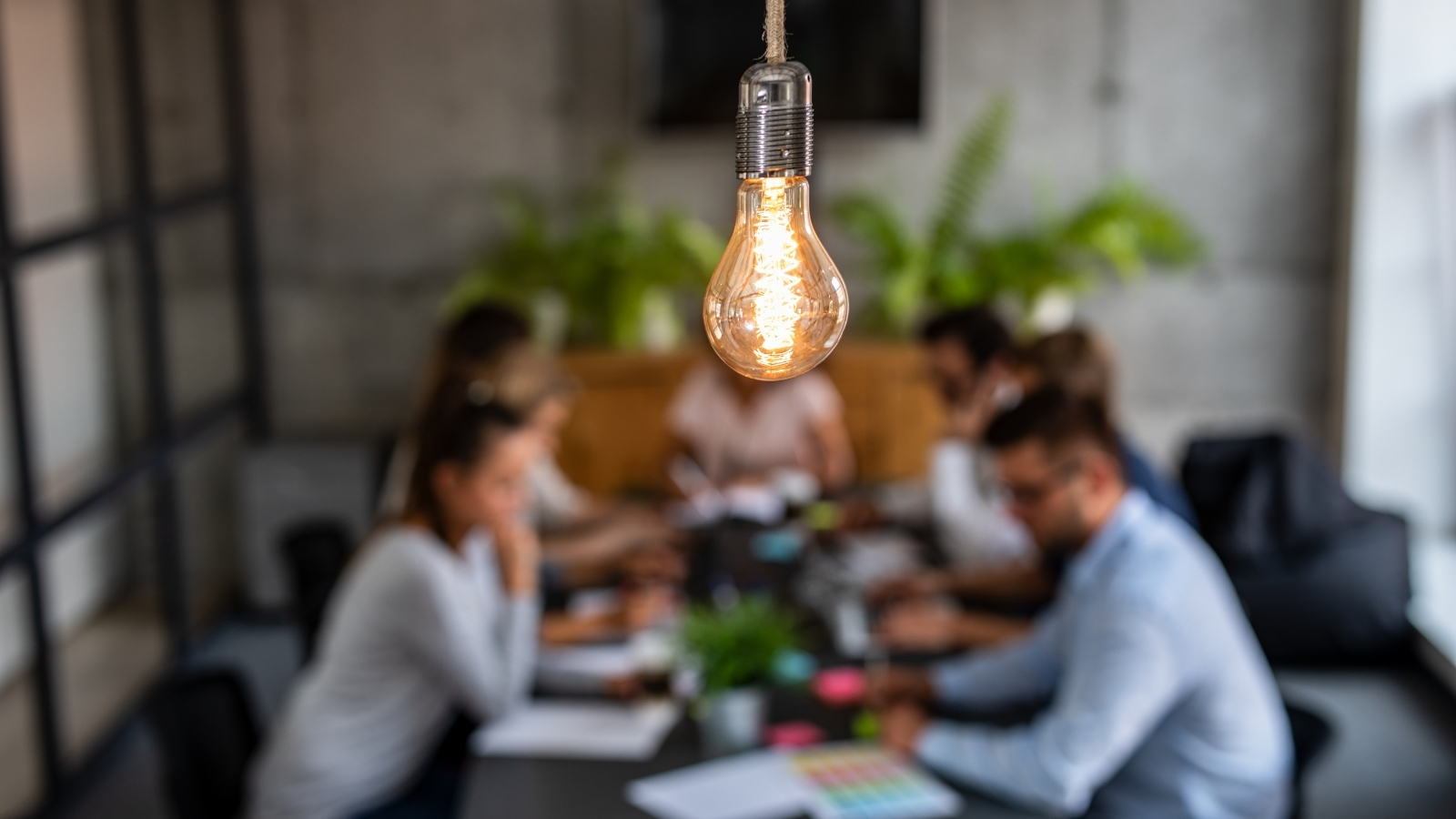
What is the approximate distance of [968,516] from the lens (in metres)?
4.25

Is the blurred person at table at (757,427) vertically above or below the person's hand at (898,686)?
above

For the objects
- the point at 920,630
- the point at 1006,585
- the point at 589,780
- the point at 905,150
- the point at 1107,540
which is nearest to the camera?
the point at 589,780

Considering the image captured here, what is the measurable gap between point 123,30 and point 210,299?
56.5 inches

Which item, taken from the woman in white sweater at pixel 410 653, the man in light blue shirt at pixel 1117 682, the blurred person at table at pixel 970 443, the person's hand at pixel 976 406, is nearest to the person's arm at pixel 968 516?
the blurred person at table at pixel 970 443

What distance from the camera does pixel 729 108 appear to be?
6.46 meters

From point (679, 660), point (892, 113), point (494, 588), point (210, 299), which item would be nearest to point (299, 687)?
point (494, 588)

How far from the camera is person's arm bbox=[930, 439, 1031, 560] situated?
4207 millimetres

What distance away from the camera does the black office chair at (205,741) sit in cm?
289

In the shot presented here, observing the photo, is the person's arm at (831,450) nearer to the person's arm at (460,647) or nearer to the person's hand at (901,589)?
the person's hand at (901,589)

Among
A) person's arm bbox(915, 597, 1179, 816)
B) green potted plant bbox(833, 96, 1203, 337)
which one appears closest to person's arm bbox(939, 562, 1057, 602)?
person's arm bbox(915, 597, 1179, 816)

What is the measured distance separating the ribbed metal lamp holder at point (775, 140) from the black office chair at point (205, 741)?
1.87 metres

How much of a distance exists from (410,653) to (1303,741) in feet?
6.25

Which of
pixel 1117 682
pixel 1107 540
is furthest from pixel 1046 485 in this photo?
pixel 1117 682

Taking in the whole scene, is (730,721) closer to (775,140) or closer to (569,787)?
(569,787)
